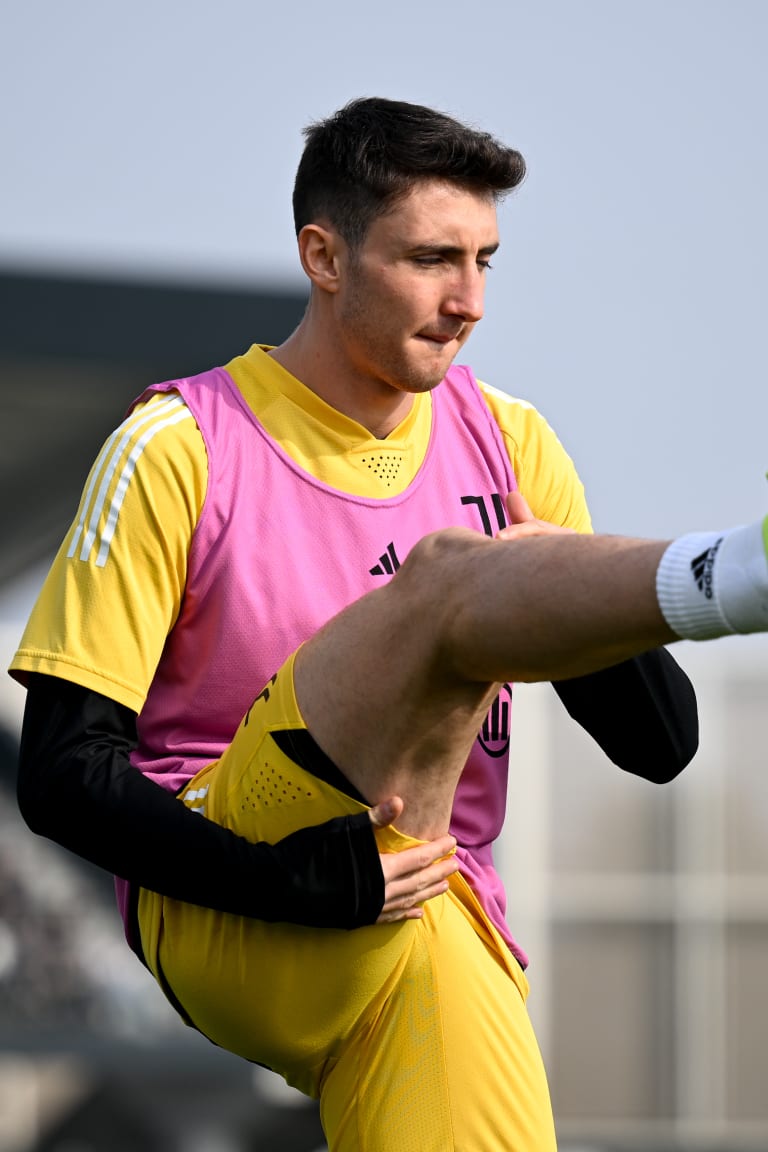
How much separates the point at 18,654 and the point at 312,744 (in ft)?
1.37

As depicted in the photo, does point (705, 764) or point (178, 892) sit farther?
point (705, 764)

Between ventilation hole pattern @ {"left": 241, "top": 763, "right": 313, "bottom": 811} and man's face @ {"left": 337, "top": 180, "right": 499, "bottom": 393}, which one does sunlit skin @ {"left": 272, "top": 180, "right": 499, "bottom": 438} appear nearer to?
man's face @ {"left": 337, "top": 180, "right": 499, "bottom": 393}

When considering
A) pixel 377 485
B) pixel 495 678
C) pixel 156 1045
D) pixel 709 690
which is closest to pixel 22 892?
pixel 156 1045

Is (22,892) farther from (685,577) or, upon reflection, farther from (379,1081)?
(685,577)

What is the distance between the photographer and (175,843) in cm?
206

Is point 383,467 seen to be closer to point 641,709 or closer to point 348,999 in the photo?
point 641,709

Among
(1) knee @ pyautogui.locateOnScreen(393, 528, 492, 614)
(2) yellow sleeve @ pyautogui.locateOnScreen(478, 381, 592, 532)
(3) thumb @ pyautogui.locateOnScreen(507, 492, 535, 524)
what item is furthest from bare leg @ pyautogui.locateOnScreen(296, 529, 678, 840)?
(2) yellow sleeve @ pyautogui.locateOnScreen(478, 381, 592, 532)

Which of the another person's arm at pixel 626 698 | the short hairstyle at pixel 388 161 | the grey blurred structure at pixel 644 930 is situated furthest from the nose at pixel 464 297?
the grey blurred structure at pixel 644 930

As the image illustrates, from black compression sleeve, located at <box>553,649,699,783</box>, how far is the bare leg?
36 cm

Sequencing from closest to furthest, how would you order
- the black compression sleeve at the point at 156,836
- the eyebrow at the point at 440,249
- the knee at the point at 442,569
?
the knee at the point at 442,569 < the black compression sleeve at the point at 156,836 < the eyebrow at the point at 440,249

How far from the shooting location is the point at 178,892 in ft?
6.82

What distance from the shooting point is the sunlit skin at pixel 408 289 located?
2.31 metres

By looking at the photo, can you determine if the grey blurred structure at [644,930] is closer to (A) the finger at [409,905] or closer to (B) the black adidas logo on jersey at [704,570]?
(A) the finger at [409,905]

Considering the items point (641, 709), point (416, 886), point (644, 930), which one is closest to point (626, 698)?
point (641, 709)
